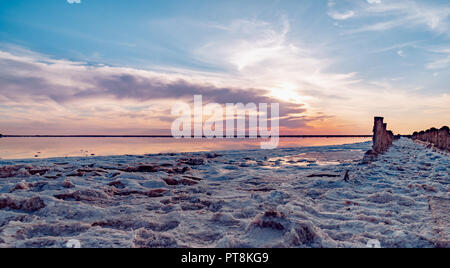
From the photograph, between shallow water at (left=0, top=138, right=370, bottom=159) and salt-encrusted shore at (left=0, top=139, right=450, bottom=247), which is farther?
shallow water at (left=0, top=138, right=370, bottom=159)

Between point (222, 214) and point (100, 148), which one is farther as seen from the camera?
point (100, 148)

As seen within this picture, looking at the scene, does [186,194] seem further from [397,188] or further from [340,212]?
[397,188]

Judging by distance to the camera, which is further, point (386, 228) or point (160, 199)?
point (160, 199)

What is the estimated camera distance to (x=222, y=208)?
12.8ft

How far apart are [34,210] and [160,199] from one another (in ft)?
5.95

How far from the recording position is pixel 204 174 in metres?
7.62

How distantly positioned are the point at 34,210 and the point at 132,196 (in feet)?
4.81

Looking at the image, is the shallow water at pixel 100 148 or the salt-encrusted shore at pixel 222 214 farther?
the shallow water at pixel 100 148
